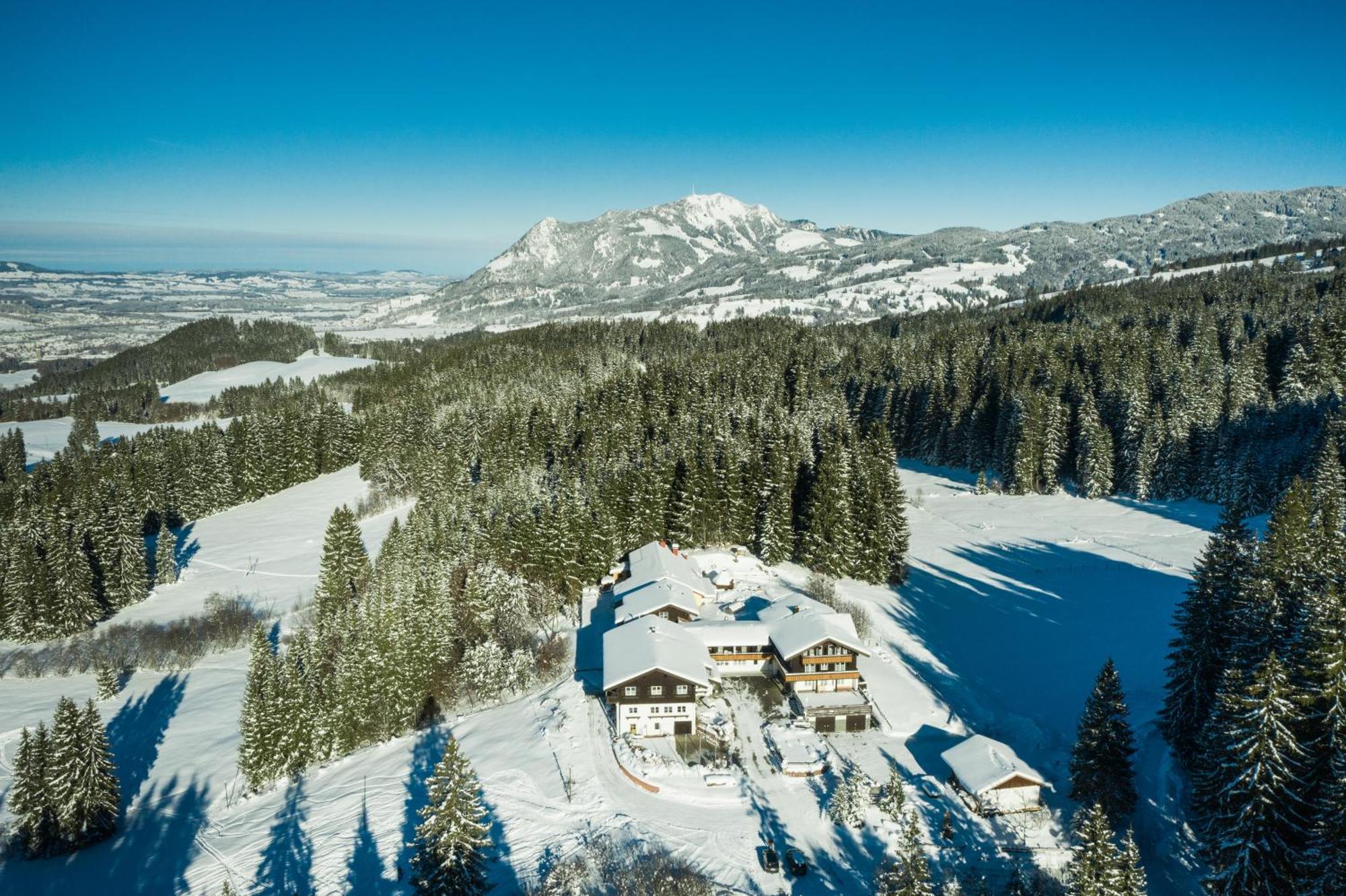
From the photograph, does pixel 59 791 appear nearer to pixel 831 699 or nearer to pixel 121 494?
pixel 831 699

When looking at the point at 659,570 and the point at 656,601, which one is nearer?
the point at 656,601

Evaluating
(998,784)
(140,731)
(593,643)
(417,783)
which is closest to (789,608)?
(593,643)

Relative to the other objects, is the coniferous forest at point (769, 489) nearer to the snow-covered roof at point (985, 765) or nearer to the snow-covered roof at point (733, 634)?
the snow-covered roof at point (985, 765)

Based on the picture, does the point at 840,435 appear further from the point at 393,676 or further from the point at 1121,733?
the point at 393,676

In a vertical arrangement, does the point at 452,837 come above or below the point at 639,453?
below

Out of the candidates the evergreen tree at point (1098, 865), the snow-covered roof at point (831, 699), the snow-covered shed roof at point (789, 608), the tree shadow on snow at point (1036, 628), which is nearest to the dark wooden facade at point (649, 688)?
the snow-covered roof at point (831, 699)

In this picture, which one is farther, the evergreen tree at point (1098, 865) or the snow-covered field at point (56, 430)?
the snow-covered field at point (56, 430)

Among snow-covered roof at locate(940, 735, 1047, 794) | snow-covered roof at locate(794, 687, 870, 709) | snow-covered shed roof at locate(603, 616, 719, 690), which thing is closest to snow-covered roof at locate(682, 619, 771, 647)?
snow-covered shed roof at locate(603, 616, 719, 690)
